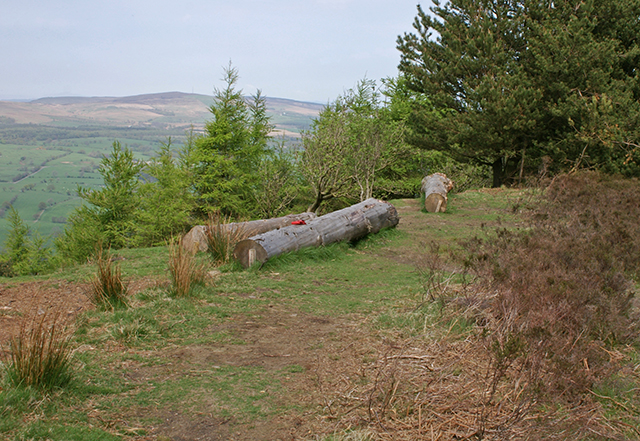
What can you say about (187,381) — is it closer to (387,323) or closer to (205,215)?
(387,323)

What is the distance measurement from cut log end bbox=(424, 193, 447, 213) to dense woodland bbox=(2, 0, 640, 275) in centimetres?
267

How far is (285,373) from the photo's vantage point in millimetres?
3834

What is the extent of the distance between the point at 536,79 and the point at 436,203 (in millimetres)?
6260

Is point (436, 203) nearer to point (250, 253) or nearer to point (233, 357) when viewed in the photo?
point (250, 253)

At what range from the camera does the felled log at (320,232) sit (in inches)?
297

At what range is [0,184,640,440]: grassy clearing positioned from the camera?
9.39 ft

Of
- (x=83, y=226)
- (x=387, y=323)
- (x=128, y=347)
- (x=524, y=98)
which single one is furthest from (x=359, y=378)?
(x=83, y=226)

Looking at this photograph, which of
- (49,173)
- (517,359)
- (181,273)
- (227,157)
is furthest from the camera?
(49,173)

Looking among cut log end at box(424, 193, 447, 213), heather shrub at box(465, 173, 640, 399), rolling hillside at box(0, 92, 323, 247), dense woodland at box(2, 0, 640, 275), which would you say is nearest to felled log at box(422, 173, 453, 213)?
cut log end at box(424, 193, 447, 213)

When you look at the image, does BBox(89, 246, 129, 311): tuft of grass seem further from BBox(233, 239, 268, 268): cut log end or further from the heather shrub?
the heather shrub

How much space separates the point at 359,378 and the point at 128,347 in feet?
6.97

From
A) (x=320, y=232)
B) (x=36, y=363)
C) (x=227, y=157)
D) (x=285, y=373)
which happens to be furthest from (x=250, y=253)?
(x=227, y=157)

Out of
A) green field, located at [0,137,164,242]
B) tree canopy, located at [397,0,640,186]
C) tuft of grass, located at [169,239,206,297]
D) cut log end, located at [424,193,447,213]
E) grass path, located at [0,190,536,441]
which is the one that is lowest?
green field, located at [0,137,164,242]

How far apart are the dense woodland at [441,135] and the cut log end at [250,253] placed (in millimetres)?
9672
